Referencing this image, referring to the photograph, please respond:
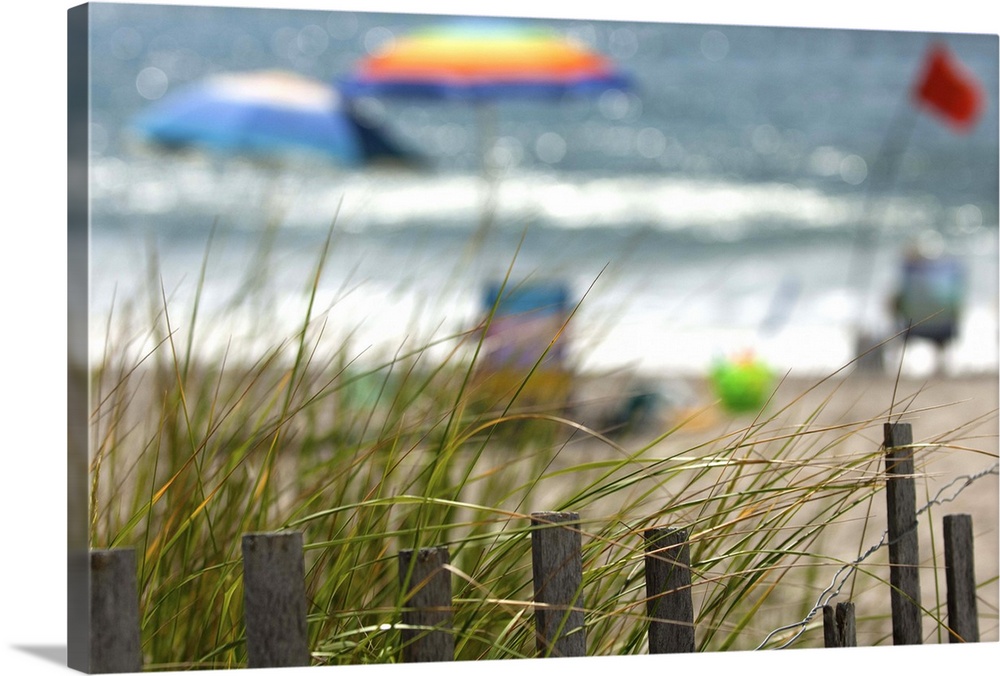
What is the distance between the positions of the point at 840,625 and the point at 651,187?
61.9 feet

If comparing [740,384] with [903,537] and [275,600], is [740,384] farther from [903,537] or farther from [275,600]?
[275,600]

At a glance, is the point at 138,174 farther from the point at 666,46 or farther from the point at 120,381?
the point at 120,381

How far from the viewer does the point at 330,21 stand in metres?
26.3

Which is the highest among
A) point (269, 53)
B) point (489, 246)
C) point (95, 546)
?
point (269, 53)

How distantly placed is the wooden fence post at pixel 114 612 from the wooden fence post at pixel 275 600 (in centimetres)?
15

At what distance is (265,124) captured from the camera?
8586 millimetres

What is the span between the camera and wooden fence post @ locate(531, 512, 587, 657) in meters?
1.69

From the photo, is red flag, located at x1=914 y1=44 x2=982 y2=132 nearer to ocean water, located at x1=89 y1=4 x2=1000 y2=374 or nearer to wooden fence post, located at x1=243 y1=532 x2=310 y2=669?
ocean water, located at x1=89 y1=4 x2=1000 y2=374

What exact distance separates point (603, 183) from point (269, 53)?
8.16m

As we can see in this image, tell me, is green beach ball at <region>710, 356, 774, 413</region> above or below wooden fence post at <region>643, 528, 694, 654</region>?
above

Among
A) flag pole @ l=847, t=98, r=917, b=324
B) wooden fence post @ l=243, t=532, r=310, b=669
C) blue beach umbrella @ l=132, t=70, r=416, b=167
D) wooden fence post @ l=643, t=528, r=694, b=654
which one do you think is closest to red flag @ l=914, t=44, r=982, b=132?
blue beach umbrella @ l=132, t=70, r=416, b=167

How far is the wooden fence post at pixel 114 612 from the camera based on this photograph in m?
1.53

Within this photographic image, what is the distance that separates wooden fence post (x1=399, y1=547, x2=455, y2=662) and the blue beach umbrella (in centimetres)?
713

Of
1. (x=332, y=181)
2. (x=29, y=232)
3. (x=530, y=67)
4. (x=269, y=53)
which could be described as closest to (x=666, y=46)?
(x=269, y=53)
